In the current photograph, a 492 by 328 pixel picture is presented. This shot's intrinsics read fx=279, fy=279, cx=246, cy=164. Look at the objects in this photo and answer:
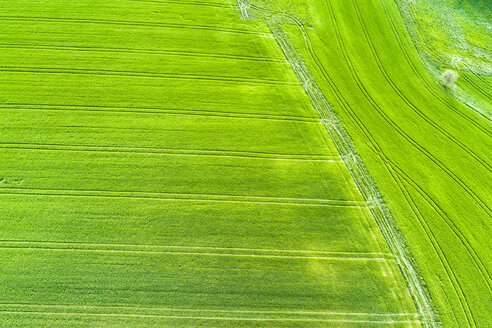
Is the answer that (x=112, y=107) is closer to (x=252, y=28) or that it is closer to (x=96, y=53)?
(x=96, y=53)

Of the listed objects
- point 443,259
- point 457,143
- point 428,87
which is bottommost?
point 443,259

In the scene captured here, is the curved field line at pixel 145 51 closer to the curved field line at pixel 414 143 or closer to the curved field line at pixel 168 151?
the curved field line at pixel 414 143

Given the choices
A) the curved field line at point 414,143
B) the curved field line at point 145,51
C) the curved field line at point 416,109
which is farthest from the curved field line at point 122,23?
the curved field line at point 416,109

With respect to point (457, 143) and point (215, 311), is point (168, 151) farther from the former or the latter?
point (457, 143)

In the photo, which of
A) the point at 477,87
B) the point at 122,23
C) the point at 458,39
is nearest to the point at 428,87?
the point at 477,87

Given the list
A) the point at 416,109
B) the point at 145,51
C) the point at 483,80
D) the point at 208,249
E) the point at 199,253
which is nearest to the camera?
the point at 199,253

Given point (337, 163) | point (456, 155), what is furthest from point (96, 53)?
point (456, 155)

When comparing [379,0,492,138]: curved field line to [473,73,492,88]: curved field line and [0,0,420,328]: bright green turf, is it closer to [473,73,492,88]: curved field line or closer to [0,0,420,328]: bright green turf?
[473,73,492,88]: curved field line

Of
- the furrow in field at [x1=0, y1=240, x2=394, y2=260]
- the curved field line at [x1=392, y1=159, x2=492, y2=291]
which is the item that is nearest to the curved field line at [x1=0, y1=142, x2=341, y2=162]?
the curved field line at [x1=392, y1=159, x2=492, y2=291]
